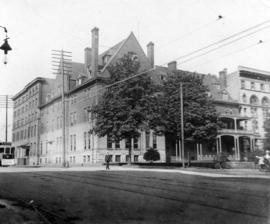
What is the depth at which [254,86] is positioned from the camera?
65.1 m

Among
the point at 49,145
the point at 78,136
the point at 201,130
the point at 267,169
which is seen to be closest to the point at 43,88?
the point at 49,145

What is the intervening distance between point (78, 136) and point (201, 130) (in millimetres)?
20823

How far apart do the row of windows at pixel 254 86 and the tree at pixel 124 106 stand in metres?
32.7

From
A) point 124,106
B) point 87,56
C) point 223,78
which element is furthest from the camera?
point 223,78

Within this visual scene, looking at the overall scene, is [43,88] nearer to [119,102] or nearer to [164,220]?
[119,102]

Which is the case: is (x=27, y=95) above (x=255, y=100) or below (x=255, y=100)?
above

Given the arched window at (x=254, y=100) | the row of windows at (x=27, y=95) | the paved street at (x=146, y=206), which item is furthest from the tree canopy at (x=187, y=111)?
the row of windows at (x=27, y=95)

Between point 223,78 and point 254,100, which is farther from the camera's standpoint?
point 223,78

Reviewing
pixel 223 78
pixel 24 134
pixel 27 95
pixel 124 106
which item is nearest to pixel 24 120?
pixel 24 134

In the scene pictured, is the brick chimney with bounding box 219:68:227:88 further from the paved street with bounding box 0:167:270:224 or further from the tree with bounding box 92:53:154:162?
the paved street with bounding box 0:167:270:224

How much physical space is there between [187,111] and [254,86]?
32919 mm

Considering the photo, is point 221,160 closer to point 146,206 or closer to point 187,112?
point 187,112

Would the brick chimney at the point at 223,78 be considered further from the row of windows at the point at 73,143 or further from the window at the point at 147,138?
the row of windows at the point at 73,143

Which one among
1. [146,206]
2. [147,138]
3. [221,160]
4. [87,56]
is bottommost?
[146,206]
